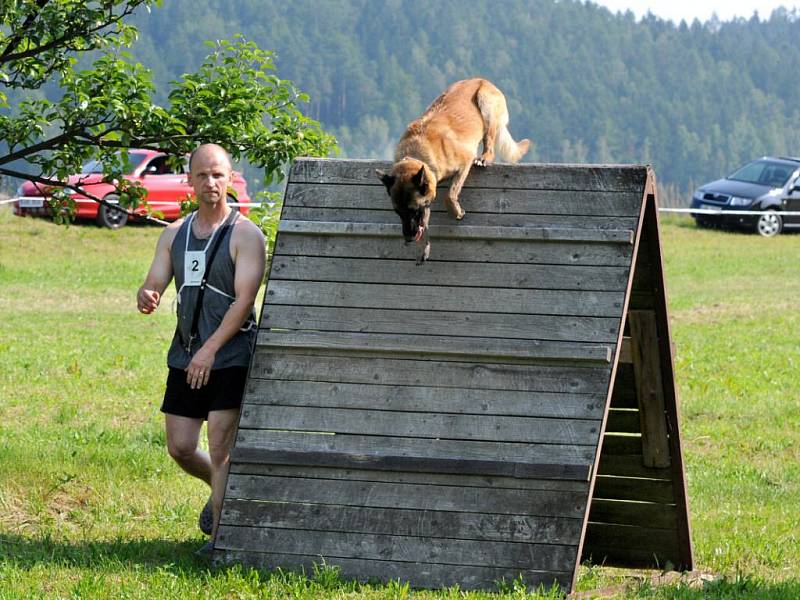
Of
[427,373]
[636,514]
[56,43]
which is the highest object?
[56,43]

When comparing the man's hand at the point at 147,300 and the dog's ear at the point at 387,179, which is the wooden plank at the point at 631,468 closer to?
the dog's ear at the point at 387,179

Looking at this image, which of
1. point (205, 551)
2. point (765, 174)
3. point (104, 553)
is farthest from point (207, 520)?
point (765, 174)

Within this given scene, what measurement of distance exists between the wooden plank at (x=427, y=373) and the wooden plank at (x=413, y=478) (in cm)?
39

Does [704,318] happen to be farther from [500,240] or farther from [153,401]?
[500,240]

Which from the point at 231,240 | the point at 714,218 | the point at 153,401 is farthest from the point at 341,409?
the point at 714,218

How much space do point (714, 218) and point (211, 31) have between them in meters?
125

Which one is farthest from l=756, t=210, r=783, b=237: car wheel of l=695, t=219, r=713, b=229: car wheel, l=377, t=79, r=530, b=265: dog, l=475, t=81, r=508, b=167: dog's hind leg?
l=475, t=81, r=508, b=167: dog's hind leg

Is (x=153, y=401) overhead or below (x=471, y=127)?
below

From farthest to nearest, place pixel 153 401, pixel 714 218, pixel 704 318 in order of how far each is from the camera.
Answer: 1. pixel 714 218
2. pixel 704 318
3. pixel 153 401

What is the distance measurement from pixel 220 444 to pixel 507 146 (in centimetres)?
227

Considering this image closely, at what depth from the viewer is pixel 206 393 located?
566 centimetres

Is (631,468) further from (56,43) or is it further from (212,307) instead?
(56,43)

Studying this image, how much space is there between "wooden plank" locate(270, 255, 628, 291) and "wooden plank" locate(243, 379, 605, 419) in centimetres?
49

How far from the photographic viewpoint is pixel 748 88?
148 meters
